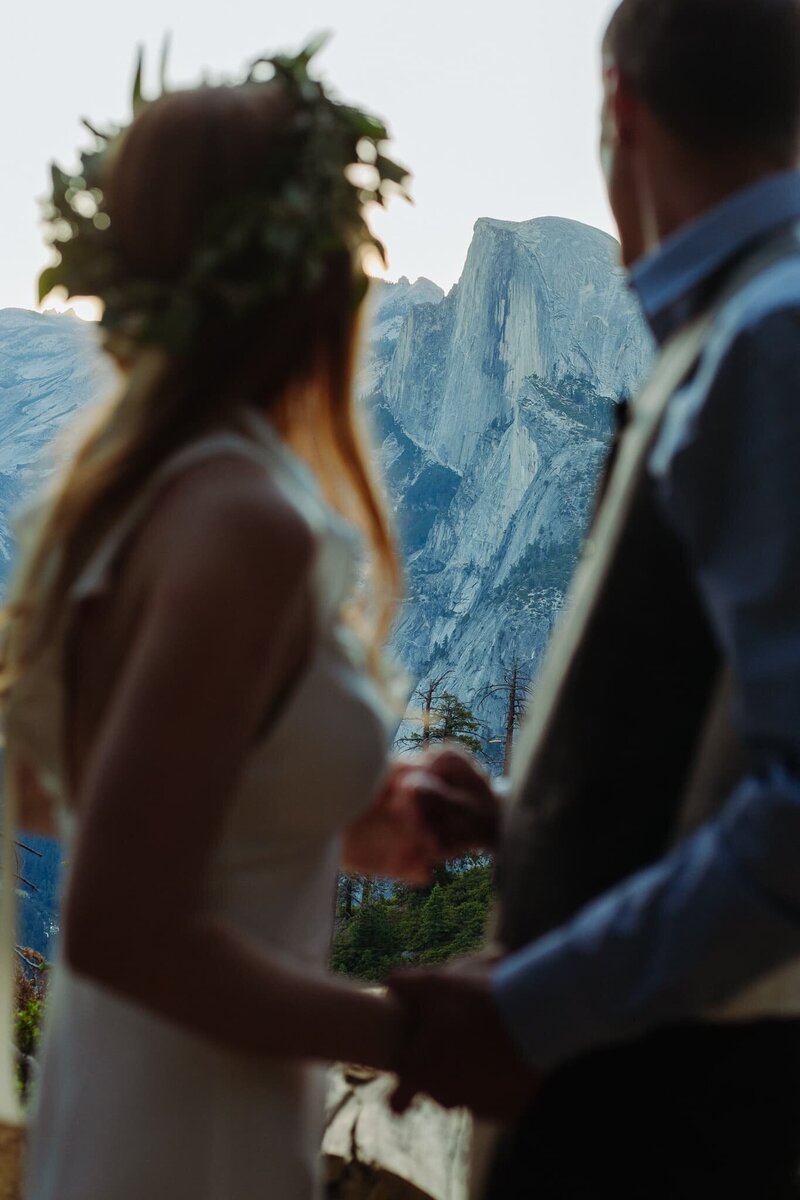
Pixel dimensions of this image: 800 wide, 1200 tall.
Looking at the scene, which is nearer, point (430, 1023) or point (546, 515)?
point (430, 1023)

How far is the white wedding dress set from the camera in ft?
3.76

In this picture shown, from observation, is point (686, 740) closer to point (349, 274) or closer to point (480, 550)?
point (349, 274)

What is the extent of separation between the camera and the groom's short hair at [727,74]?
1.32 metres

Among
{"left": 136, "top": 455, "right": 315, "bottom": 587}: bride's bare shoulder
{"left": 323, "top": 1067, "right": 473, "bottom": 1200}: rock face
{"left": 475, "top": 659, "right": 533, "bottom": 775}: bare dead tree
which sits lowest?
{"left": 475, "top": 659, "right": 533, "bottom": 775}: bare dead tree

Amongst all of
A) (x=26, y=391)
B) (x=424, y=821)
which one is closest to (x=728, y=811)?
(x=424, y=821)

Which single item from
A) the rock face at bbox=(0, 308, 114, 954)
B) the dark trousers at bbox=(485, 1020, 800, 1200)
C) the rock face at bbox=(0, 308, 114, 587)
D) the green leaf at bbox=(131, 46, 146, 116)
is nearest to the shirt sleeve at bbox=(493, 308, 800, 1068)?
the dark trousers at bbox=(485, 1020, 800, 1200)

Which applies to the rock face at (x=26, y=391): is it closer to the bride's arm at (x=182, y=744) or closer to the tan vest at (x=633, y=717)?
the tan vest at (x=633, y=717)

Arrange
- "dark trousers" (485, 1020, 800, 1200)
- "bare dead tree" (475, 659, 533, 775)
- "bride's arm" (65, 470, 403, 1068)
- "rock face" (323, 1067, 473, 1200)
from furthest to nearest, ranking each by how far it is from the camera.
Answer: "bare dead tree" (475, 659, 533, 775) < "rock face" (323, 1067, 473, 1200) < "dark trousers" (485, 1020, 800, 1200) < "bride's arm" (65, 470, 403, 1068)

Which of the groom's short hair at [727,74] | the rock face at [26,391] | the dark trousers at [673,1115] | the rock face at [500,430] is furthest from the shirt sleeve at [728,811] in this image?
the rock face at [26,391]

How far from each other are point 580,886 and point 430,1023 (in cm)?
Result: 24

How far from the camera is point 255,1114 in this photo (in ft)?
4.00

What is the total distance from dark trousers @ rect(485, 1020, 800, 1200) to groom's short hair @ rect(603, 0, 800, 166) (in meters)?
1.01

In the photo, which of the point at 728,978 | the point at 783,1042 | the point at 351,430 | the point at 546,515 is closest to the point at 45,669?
the point at 351,430

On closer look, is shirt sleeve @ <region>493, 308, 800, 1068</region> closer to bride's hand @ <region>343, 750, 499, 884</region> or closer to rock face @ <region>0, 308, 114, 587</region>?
bride's hand @ <region>343, 750, 499, 884</region>
